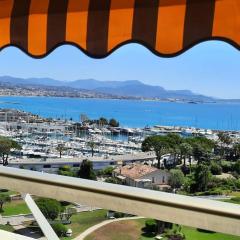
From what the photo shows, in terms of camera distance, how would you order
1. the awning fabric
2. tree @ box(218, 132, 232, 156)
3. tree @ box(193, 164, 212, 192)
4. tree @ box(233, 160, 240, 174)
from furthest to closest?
tree @ box(233, 160, 240, 174) < tree @ box(218, 132, 232, 156) < tree @ box(193, 164, 212, 192) < the awning fabric

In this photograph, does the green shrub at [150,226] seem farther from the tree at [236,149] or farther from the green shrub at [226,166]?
the tree at [236,149]

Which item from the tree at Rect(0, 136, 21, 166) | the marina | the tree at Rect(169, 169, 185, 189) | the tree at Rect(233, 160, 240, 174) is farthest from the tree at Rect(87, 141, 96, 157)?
the tree at Rect(233, 160, 240, 174)

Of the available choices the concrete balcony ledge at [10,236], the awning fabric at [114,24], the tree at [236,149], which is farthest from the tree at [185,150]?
the concrete balcony ledge at [10,236]

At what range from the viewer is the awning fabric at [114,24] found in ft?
4.91

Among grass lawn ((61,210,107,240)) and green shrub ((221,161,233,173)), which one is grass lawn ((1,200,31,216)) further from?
green shrub ((221,161,233,173))

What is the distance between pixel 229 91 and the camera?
7395 millimetres

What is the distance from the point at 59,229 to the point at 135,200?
627 millimetres

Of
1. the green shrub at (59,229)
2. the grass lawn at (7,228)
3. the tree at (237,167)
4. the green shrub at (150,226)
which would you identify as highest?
the green shrub at (150,226)

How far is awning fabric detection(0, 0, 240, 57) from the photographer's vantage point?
150 centimetres

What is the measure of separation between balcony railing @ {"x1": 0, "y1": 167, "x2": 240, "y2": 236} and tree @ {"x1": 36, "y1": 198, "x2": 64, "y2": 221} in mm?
197

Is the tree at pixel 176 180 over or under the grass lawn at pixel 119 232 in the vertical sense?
under

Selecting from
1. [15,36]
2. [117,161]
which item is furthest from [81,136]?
[15,36]

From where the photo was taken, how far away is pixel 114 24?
1.73 meters

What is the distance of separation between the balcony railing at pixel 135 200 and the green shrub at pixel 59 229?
0.84 feet
